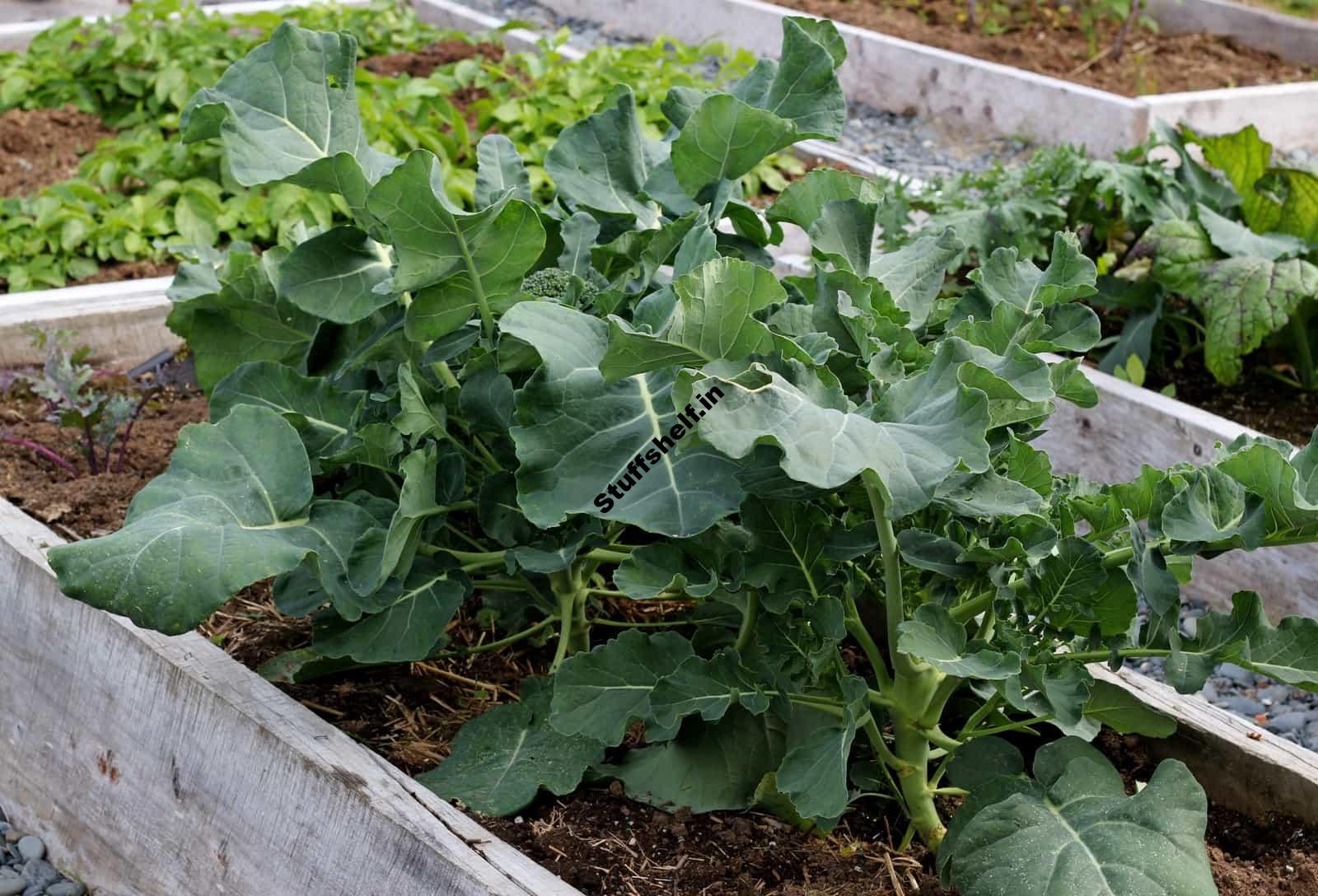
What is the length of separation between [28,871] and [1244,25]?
672 centimetres

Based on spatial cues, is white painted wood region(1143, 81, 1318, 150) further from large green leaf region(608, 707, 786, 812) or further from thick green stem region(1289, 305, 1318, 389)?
large green leaf region(608, 707, 786, 812)

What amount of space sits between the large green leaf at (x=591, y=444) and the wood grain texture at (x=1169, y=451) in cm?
155

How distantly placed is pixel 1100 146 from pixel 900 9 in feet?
8.52

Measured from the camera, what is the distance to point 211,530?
1655mm

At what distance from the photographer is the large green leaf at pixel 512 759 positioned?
181 cm

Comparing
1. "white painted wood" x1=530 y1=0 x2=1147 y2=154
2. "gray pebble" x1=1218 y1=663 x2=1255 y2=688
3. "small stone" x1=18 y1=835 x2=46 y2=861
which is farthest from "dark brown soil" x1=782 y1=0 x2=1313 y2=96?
"small stone" x1=18 y1=835 x2=46 y2=861

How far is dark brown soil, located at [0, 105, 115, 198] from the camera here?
4633 millimetres

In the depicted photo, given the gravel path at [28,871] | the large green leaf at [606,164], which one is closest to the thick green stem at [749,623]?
the large green leaf at [606,164]

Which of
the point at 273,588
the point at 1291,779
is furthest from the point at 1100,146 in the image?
the point at 273,588

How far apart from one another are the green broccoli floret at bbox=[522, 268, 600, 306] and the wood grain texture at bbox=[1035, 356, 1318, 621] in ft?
4.68

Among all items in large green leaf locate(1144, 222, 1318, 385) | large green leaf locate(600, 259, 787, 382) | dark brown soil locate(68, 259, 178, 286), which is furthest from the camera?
dark brown soil locate(68, 259, 178, 286)

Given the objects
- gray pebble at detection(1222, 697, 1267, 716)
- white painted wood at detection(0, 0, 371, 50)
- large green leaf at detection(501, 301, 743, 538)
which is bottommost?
gray pebble at detection(1222, 697, 1267, 716)

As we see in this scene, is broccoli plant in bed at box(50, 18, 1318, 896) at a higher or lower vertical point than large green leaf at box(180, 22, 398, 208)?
lower

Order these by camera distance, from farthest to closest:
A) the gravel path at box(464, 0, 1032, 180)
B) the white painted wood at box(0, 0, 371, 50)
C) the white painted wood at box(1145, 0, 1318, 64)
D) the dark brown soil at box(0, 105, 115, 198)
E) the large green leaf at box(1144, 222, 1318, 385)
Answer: the white painted wood at box(1145, 0, 1318, 64)
the white painted wood at box(0, 0, 371, 50)
the gravel path at box(464, 0, 1032, 180)
the dark brown soil at box(0, 105, 115, 198)
the large green leaf at box(1144, 222, 1318, 385)
